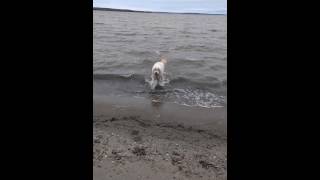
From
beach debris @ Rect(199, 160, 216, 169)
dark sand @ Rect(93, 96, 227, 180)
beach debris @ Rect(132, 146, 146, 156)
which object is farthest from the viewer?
beach debris @ Rect(132, 146, 146, 156)

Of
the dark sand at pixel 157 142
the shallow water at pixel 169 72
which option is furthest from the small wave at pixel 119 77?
the dark sand at pixel 157 142

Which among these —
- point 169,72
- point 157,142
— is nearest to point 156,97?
point 157,142

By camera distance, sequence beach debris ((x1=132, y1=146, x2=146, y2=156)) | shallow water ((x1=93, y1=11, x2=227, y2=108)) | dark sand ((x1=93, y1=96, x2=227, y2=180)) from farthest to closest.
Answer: shallow water ((x1=93, y1=11, x2=227, y2=108)), beach debris ((x1=132, y1=146, x2=146, y2=156)), dark sand ((x1=93, y1=96, x2=227, y2=180))

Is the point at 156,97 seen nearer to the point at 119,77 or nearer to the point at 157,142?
the point at 119,77

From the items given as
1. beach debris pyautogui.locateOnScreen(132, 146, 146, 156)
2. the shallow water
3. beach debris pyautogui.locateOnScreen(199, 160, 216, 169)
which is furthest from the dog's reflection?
beach debris pyautogui.locateOnScreen(199, 160, 216, 169)

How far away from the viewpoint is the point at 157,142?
5.14m

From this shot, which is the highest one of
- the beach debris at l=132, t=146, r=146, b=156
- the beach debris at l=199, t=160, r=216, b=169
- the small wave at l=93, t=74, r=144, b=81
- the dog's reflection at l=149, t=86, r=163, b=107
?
the small wave at l=93, t=74, r=144, b=81

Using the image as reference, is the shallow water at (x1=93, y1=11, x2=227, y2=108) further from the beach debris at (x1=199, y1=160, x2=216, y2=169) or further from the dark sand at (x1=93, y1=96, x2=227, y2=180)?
the beach debris at (x1=199, y1=160, x2=216, y2=169)

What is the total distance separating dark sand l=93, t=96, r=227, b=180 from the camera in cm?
406

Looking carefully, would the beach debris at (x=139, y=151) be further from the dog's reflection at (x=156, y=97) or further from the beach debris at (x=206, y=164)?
the dog's reflection at (x=156, y=97)
